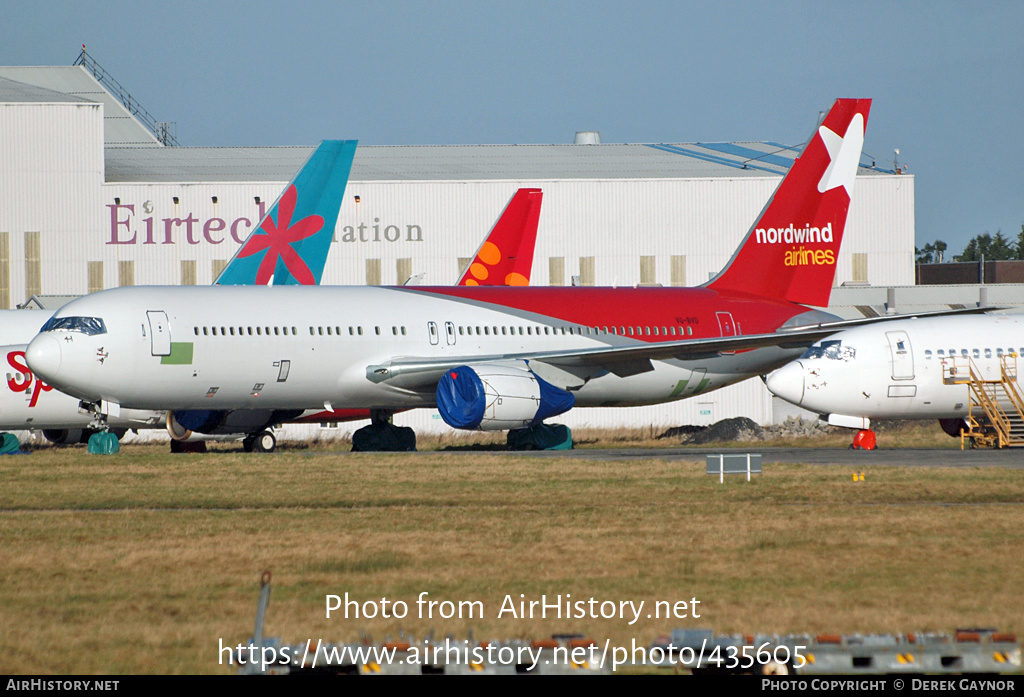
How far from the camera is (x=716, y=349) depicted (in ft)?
109

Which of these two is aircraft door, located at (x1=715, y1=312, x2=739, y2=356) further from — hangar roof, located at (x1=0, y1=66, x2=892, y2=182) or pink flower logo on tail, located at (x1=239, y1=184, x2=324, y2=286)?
hangar roof, located at (x1=0, y1=66, x2=892, y2=182)

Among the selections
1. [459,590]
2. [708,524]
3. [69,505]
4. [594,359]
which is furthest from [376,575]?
[594,359]

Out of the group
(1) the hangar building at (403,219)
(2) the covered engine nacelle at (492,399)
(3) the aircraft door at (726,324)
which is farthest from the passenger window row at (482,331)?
(1) the hangar building at (403,219)

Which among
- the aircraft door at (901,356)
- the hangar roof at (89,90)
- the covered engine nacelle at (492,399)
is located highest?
the hangar roof at (89,90)

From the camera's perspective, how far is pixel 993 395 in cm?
3400

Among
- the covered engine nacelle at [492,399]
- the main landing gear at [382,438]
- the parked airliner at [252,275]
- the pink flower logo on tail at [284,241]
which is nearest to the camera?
the covered engine nacelle at [492,399]

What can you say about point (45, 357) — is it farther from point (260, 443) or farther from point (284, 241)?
point (284, 241)

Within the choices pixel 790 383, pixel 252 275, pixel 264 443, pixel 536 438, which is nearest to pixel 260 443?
pixel 264 443

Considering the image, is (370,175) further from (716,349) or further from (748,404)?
(716,349)

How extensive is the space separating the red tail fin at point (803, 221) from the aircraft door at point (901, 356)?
4.92 m

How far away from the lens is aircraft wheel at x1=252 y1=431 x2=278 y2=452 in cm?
3716

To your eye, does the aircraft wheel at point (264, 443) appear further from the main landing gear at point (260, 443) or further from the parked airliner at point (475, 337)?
the parked airliner at point (475, 337)

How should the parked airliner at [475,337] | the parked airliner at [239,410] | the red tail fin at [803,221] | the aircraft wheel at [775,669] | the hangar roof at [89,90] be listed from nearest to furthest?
the aircraft wheel at [775,669]
the parked airliner at [475,337]
the parked airliner at [239,410]
the red tail fin at [803,221]
the hangar roof at [89,90]

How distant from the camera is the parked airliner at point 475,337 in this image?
1149 inches
